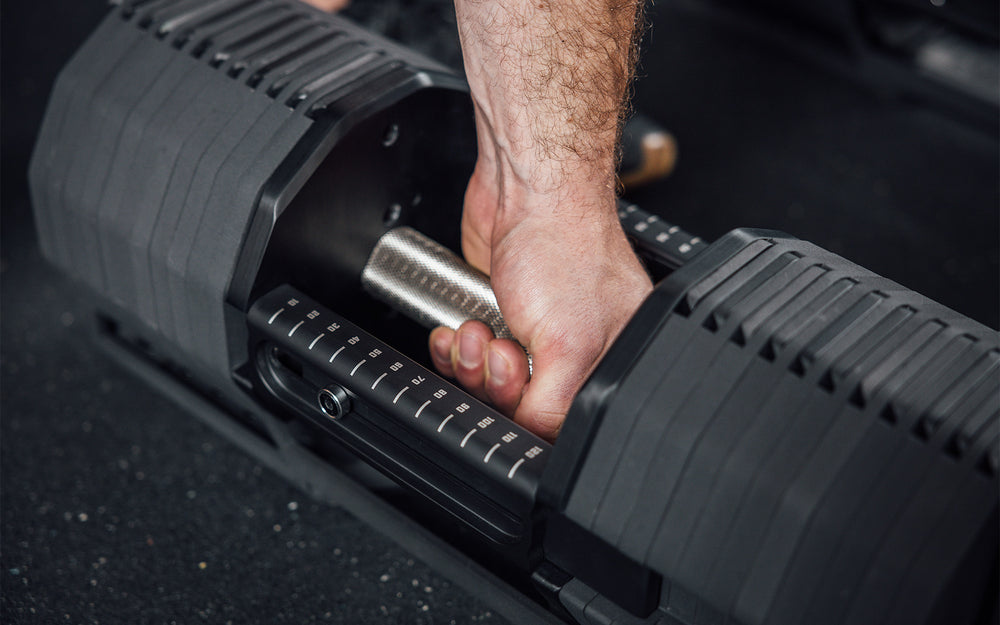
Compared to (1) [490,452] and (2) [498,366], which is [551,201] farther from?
(1) [490,452]

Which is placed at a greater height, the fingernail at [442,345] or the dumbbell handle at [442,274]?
the dumbbell handle at [442,274]

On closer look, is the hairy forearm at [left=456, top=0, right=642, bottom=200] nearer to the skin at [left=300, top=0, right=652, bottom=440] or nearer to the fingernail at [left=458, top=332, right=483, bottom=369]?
the skin at [left=300, top=0, right=652, bottom=440]

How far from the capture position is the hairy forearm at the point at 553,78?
76cm

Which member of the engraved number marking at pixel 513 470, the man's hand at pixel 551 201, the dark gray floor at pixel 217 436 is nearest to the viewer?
the engraved number marking at pixel 513 470

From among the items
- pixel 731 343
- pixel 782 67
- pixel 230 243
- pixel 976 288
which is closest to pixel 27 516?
pixel 230 243

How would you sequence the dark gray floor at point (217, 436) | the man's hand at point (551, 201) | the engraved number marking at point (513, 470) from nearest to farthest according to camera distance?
the engraved number marking at point (513, 470) < the man's hand at point (551, 201) < the dark gray floor at point (217, 436)

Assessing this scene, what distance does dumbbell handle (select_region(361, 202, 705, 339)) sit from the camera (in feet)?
2.65

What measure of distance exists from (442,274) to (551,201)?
4.3 inches

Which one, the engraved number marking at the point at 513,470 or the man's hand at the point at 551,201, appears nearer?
the engraved number marking at the point at 513,470

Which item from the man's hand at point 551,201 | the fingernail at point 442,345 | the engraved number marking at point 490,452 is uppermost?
the man's hand at point 551,201

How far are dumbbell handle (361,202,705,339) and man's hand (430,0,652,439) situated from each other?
0.02 m

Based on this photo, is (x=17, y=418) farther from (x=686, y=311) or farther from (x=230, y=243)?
(x=686, y=311)

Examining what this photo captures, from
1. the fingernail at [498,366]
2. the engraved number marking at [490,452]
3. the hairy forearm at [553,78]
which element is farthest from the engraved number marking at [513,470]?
the hairy forearm at [553,78]

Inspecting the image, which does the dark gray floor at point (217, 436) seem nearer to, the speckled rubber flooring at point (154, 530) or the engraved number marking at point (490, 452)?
the speckled rubber flooring at point (154, 530)
